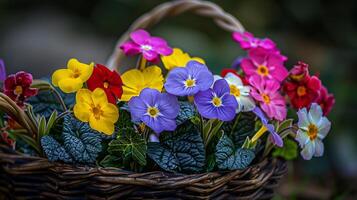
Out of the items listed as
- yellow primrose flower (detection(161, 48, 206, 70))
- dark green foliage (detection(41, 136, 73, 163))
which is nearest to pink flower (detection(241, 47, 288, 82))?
yellow primrose flower (detection(161, 48, 206, 70))

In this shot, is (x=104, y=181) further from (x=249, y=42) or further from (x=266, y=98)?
(x=249, y=42)

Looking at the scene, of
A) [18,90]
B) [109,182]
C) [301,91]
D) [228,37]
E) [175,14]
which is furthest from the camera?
[228,37]

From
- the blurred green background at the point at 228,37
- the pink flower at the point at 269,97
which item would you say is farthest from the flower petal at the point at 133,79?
the blurred green background at the point at 228,37

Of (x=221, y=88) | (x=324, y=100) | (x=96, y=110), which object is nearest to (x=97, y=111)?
(x=96, y=110)

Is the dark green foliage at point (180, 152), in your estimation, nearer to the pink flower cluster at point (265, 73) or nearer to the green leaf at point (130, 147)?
the green leaf at point (130, 147)

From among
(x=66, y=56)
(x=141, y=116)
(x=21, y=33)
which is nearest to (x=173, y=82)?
(x=141, y=116)
